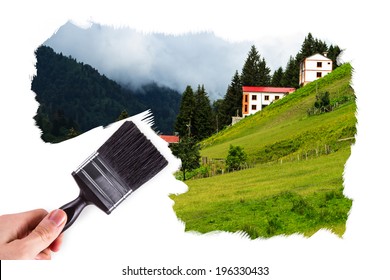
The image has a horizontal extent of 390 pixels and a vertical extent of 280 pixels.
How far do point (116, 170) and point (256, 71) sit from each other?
131cm

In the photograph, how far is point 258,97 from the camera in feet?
19.3

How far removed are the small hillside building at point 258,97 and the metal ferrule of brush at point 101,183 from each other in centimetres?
112

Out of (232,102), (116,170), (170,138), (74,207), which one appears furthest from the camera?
(232,102)

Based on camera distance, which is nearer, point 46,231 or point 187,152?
point 46,231

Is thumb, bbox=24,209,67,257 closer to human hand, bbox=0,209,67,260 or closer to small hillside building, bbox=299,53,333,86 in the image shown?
human hand, bbox=0,209,67,260

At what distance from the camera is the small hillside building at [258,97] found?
19.1 feet

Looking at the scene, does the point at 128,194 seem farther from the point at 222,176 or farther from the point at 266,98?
the point at 266,98

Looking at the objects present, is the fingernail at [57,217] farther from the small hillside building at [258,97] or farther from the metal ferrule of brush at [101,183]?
the small hillside building at [258,97]

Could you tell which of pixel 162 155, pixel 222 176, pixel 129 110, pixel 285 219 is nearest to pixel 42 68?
pixel 129 110

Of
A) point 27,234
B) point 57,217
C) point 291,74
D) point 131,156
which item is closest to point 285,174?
point 291,74

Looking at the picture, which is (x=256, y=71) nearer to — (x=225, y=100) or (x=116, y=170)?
(x=225, y=100)

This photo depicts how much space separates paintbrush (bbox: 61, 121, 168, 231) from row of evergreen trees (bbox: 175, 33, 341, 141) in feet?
1.18

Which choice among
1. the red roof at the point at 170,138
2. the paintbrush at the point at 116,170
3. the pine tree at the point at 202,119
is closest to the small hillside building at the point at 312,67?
the pine tree at the point at 202,119

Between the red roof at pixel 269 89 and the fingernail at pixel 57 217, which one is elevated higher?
the red roof at pixel 269 89
